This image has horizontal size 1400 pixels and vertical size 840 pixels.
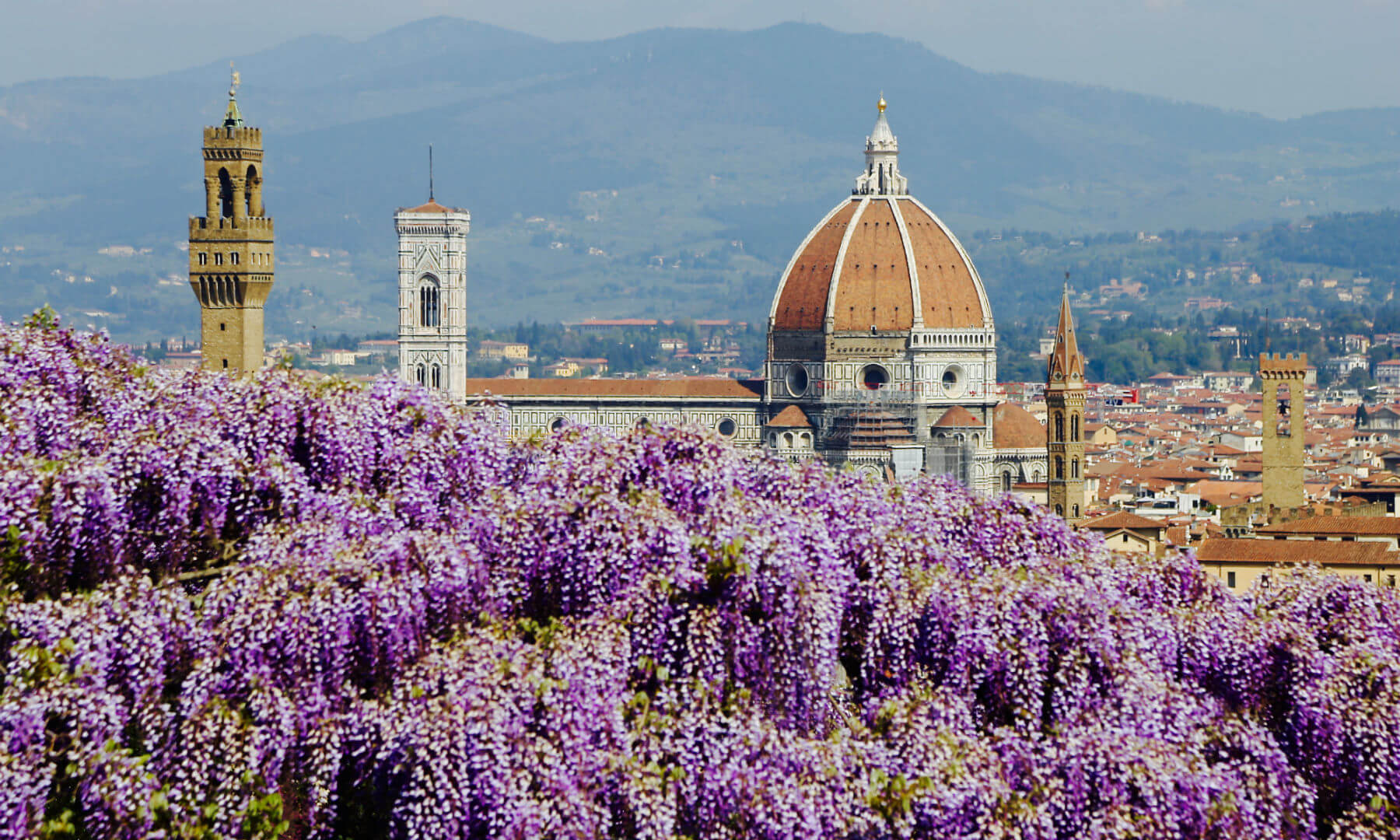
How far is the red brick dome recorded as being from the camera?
93812 mm

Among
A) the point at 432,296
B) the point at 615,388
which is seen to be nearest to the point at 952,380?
the point at 615,388

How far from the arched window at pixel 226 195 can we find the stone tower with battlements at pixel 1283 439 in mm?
32660

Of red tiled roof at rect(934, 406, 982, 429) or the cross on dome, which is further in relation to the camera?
the cross on dome

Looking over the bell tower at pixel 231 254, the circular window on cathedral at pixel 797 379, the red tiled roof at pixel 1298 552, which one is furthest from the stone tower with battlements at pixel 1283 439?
the bell tower at pixel 231 254

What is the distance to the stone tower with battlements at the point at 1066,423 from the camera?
74688 millimetres

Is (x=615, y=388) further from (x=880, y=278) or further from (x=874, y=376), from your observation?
(x=880, y=278)

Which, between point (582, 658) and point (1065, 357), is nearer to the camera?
point (582, 658)

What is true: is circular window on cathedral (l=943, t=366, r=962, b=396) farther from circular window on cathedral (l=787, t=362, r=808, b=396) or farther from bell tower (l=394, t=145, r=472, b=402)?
bell tower (l=394, t=145, r=472, b=402)

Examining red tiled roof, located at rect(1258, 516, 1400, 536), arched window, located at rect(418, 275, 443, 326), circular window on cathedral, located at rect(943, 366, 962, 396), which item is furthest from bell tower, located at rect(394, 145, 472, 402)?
red tiled roof, located at rect(1258, 516, 1400, 536)

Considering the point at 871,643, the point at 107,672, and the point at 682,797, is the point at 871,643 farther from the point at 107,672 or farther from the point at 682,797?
the point at 107,672

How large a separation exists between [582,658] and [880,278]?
77657mm

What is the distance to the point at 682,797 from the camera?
17219mm

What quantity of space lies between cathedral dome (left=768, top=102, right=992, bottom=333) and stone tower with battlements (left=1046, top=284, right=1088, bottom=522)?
15281 millimetres

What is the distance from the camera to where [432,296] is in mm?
93188
